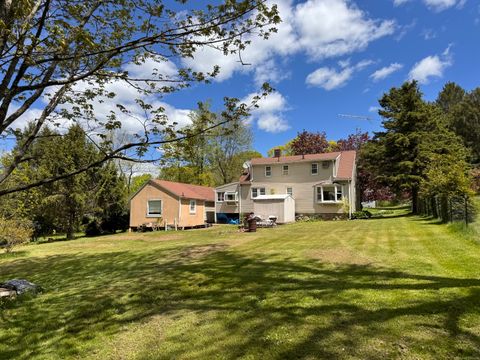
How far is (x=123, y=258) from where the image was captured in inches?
500

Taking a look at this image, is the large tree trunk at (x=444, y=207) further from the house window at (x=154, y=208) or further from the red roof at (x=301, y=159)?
the house window at (x=154, y=208)

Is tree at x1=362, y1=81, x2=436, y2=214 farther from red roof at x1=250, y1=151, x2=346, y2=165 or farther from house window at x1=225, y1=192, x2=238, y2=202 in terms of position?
house window at x1=225, y1=192, x2=238, y2=202

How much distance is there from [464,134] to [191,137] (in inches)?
2205

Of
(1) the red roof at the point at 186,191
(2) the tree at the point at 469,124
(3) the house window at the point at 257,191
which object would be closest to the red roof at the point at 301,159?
(3) the house window at the point at 257,191

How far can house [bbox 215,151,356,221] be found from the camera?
3117cm

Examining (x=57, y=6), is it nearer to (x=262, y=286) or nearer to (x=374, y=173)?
(x=262, y=286)

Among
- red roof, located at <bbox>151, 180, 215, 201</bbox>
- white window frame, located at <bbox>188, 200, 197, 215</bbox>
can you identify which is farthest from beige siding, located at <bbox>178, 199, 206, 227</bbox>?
red roof, located at <bbox>151, 180, 215, 201</bbox>

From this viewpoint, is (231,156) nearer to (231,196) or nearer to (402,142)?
(231,196)

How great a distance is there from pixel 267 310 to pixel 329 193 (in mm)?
27851

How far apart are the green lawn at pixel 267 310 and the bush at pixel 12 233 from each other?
8.39 meters

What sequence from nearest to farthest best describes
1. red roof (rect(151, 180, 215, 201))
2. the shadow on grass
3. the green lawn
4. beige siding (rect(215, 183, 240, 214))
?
the green lawn < the shadow on grass < red roof (rect(151, 180, 215, 201)) < beige siding (rect(215, 183, 240, 214))

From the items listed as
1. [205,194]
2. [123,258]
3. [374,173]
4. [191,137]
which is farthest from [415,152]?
[191,137]

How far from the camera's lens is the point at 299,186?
33562mm

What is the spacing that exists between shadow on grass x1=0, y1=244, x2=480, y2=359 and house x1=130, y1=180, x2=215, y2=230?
20.5 meters
